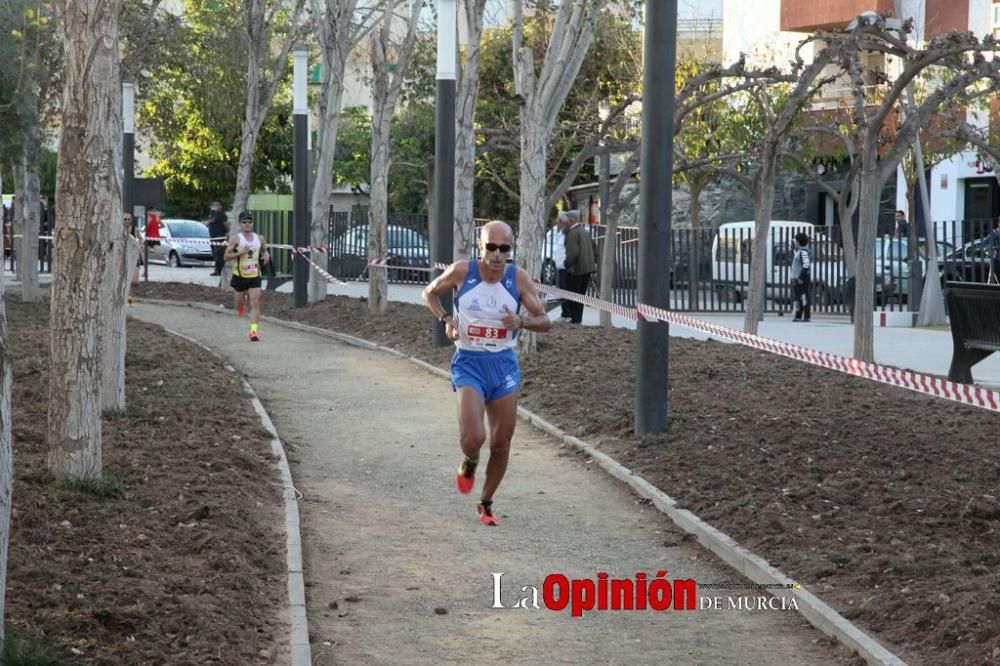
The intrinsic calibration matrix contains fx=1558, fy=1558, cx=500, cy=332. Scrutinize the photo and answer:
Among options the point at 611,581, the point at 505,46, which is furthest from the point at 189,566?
the point at 505,46

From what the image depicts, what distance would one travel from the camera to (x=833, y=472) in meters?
9.93

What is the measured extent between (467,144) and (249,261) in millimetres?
3473

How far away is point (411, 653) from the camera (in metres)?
6.62

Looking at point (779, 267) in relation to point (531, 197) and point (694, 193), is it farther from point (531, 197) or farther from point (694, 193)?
point (694, 193)

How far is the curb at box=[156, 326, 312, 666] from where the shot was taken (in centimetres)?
639

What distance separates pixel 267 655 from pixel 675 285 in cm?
2468

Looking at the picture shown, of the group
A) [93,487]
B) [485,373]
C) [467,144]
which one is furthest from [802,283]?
[93,487]

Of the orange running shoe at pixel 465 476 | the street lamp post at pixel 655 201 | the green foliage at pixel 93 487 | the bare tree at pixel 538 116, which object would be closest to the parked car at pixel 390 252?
the bare tree at pixel 538 116

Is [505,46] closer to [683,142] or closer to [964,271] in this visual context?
[683,142]

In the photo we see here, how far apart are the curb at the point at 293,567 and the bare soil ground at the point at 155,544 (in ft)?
0.18

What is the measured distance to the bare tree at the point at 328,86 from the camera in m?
25.1

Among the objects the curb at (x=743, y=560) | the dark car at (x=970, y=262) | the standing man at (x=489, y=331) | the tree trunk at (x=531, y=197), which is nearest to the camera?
the curb at (x=743, y=560)

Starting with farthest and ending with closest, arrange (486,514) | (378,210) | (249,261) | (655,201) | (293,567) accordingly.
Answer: (378,210)
(249,261)
(655,201)
(486,514)
(293,567)

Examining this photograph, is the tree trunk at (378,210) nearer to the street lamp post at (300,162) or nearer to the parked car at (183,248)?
the street lamp post at (300,162)
